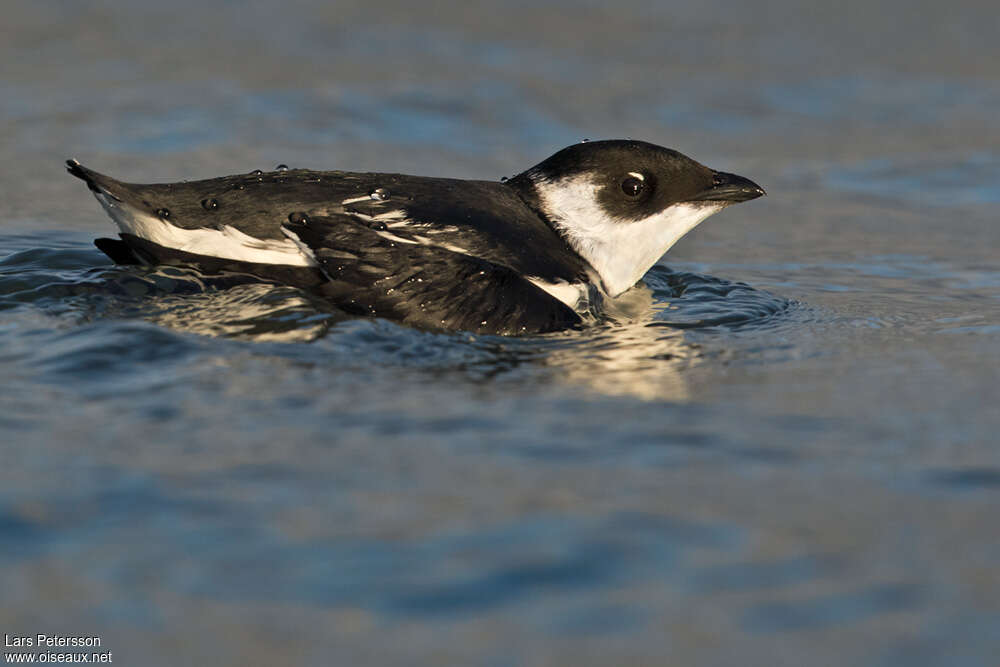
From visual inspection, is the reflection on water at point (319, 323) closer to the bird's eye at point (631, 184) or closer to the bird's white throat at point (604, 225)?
the bird's white throat at point (604, 225)

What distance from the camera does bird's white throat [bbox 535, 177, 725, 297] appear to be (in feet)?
21.6

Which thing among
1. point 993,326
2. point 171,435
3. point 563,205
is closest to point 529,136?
point 563,205

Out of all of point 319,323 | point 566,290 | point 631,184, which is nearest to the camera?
Result: point 319,323

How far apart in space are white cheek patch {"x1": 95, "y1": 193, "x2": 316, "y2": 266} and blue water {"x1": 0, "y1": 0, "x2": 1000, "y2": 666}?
5.8 inches

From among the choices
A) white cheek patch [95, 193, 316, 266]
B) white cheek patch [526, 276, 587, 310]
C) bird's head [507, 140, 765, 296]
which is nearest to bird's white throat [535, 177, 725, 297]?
bird's head [507, 140, 765, 296]

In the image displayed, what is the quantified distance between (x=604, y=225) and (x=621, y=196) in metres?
0.16

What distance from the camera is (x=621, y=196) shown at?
21.5 feet

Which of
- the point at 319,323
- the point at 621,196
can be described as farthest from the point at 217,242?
the point at 621,196

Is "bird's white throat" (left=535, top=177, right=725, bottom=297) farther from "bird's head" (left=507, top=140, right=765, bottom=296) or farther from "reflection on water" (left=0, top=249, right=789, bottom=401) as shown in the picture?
"reflection on water" (left=0, top=249, right=789, bottom=401)

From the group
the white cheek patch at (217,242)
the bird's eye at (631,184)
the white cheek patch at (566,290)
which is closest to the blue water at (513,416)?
the white cheek patch at (217,242)

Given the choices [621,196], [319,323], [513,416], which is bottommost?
[513,416]

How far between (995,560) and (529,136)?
6.33 m

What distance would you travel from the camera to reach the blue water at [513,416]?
128 inches

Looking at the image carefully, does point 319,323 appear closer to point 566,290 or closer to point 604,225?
point 566,290
